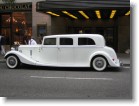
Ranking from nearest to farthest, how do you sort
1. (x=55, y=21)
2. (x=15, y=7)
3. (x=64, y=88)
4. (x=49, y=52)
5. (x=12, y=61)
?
1. (x=64, y=88)
2. (x=49, y=52)
3. (x=12, y=61)
4. (x=15, y=7)
5. (x=55, y=21)

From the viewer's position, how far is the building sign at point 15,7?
20.9 m

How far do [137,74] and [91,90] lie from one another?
16.6ft

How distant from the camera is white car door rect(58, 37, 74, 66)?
1184cm

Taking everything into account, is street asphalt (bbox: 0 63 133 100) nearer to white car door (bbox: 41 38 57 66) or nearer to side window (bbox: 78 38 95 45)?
white car door (bbox: 41 38 57 66)

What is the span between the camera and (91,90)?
729cm

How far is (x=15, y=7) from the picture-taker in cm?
2119

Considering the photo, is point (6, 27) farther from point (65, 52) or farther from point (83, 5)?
point (65, 52)

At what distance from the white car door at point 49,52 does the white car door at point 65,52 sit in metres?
0.25

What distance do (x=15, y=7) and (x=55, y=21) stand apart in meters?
3.45

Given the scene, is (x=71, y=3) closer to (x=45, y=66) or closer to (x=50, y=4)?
(x=50, y=4)

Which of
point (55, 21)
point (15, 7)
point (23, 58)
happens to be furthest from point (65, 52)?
point (15, 7)

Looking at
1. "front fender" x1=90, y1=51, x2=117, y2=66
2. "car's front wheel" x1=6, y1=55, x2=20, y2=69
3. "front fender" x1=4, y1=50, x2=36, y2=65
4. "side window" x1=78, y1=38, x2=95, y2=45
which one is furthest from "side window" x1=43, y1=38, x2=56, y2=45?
"front fender" x1=90, y1=51, x2=117, y2=66

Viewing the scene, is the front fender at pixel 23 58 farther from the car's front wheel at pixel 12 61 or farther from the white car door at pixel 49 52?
the white car door at pixel 49 52

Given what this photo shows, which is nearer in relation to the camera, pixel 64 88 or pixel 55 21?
pixel 64 88
